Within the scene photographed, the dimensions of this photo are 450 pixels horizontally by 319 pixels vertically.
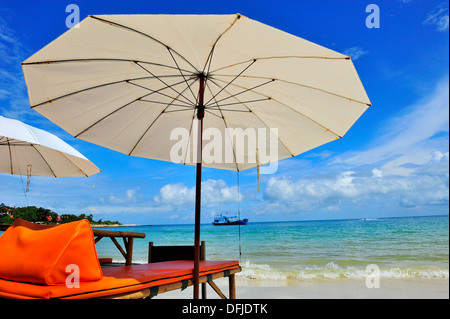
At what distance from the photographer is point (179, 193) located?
48.0 m

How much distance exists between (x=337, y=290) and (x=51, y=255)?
8995 millimetres

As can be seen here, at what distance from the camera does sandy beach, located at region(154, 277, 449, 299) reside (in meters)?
8.02

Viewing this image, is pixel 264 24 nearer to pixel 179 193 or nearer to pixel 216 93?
pixel 216 93

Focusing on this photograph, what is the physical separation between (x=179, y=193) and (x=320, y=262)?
34304mm

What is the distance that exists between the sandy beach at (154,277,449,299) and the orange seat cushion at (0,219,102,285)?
17.9 ft

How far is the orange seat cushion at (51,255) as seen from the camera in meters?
1.91

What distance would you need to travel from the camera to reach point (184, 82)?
11.4 ft

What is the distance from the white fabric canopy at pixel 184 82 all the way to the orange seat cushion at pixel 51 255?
151cm

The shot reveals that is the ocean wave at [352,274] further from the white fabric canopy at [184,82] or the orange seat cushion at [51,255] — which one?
the orange seat cushion at [51,255]
